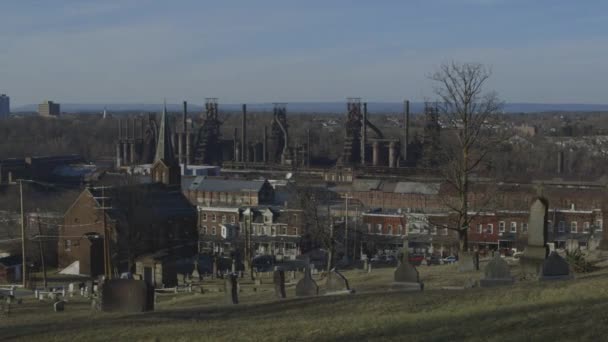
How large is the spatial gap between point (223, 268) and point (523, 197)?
2231 cm

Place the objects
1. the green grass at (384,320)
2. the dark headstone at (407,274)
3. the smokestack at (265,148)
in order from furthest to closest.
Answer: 1. the smokestack at (265,148)
2. the dark headstone at (407,274)
3. the green grass at (384,320)

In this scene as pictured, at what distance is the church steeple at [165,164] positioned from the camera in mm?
55938

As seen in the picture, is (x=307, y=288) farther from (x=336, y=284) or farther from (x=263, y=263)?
(x=263, y=263)

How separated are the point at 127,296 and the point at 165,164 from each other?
38006 mm

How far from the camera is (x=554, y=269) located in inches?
733

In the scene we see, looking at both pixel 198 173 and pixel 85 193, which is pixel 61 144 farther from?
pixel 85 193

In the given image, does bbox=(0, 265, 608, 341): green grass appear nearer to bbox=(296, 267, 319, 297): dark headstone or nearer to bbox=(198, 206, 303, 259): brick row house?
bbox=(296, 267, 319, 297): dark headstone

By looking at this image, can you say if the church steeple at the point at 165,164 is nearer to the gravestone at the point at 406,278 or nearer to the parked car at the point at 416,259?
the parked car at the point at 416,259

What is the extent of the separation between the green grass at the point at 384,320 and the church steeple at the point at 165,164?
3826cm

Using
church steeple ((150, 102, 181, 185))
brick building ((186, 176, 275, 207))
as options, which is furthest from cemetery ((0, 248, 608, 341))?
brick building ((186, 176, 275, 207))

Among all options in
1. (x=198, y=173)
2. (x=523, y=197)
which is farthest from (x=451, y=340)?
(x=198, y=173)

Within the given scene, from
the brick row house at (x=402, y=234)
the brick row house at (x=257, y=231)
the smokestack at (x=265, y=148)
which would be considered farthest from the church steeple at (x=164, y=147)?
the smokestack at (x=265, y=148)

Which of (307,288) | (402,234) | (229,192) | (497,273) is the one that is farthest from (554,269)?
(229,192)

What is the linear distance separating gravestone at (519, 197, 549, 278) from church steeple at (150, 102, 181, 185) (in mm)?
37308
